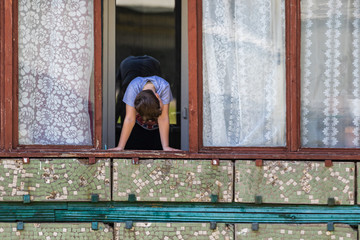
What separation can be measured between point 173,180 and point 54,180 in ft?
3.46

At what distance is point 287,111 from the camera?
548 cm

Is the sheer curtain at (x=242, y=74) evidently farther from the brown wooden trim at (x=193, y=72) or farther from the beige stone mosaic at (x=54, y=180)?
the beige stone mosaic at (x=54, y=180)

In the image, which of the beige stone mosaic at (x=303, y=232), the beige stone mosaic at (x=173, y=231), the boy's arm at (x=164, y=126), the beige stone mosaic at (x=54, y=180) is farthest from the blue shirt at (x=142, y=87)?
the beige stone mosaic at (x=303, y=232)

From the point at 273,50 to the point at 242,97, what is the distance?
51 cm

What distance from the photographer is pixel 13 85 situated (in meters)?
5.51

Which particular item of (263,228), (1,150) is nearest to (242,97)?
(263,228)

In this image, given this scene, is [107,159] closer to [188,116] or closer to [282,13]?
[188,116]

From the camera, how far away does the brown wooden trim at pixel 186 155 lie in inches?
208

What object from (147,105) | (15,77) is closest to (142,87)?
(147,105)

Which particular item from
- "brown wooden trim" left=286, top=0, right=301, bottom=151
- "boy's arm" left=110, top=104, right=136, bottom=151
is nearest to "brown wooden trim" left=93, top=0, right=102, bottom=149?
"boy's arm" left=110, top=104, right=136, bottom=151

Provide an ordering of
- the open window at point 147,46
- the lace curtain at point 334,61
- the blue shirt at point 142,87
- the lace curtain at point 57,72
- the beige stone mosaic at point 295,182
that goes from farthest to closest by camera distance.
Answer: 1. the open window at point 147,46
2. the blue shirt at point 142,87
3. the lace curtain at point 57,72
4. the lace curtain at point 334,61
5. the beige stone mosaic at point 295,182

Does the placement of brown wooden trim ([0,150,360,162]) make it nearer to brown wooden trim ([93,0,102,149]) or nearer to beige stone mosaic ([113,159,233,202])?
beige stone mosaic ([113,159,233,202])

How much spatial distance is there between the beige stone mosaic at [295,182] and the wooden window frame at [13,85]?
4.51 ft

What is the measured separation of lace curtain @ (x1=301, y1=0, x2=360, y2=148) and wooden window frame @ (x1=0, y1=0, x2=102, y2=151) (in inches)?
73.2
